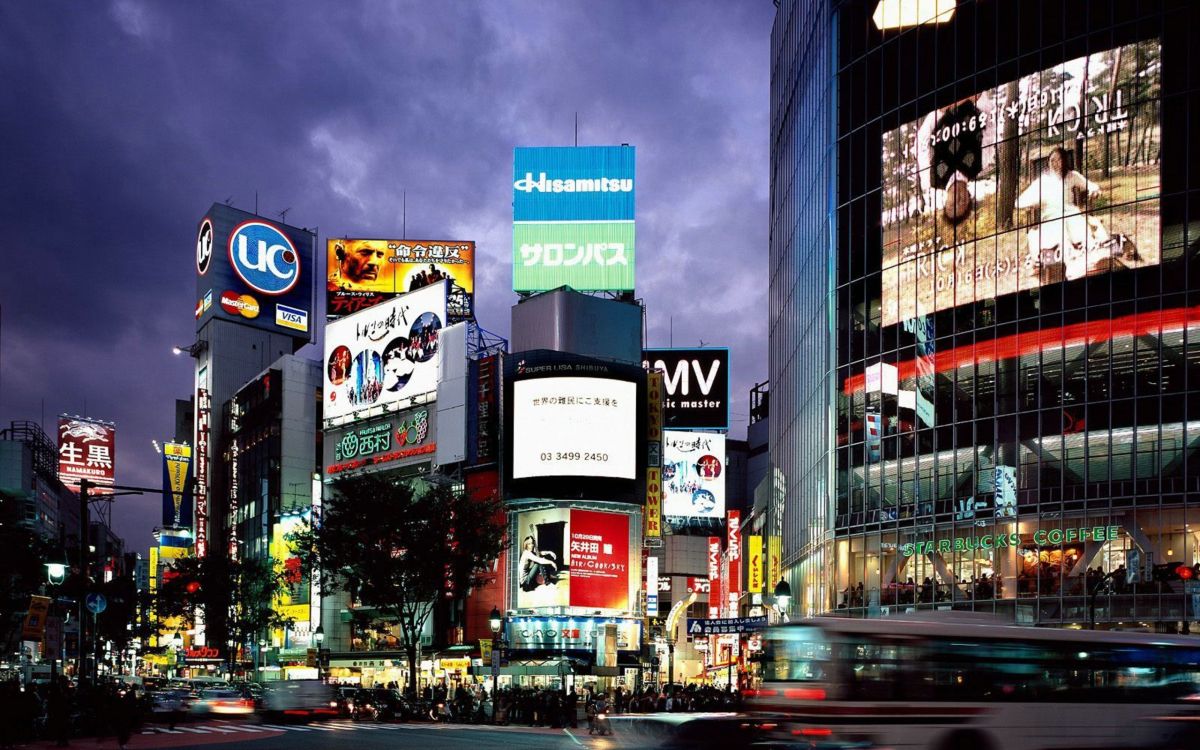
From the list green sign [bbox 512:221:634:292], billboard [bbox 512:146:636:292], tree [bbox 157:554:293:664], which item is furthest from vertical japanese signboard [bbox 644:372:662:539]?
tree [bbox 157:554:293:664]

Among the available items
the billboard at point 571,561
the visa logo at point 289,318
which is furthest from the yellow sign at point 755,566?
the visa logo at point 289,318

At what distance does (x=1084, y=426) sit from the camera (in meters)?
54.7

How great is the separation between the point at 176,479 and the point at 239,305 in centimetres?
2247

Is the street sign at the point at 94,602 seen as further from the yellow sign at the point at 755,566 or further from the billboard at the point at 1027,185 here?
the yellow sign at the point at 755,566

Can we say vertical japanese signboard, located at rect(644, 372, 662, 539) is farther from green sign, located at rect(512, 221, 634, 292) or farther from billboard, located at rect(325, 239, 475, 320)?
billboard, located at rect(325, 239, 475, 320)

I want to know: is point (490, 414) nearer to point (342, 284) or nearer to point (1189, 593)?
point (342, 284)

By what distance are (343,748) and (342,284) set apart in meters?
89.5

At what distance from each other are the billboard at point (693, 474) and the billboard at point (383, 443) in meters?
23.7

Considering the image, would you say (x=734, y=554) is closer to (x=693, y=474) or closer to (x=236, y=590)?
(x=693, y=474)

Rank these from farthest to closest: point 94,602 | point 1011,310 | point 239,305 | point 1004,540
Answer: point 239,305, point 1011,310, point 1004,540, point 94,602

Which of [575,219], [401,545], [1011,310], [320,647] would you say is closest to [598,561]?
[401,545]

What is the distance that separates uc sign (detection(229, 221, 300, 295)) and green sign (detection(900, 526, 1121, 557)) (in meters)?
115

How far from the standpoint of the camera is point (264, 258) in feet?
529

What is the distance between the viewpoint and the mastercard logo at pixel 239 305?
158000mm
